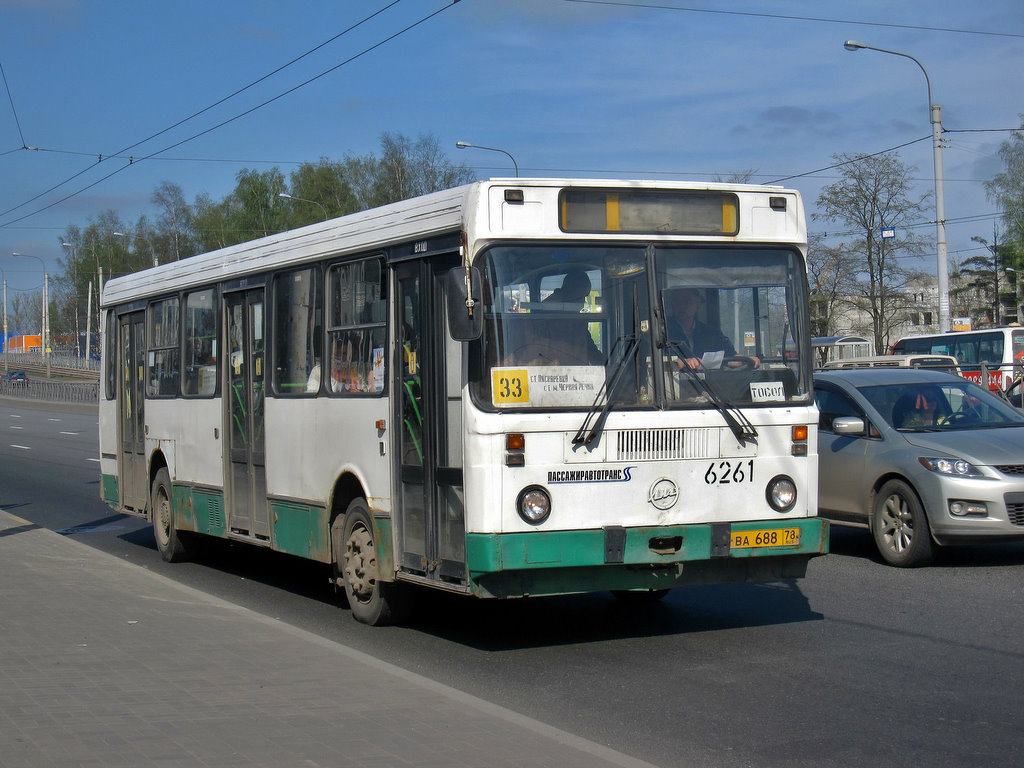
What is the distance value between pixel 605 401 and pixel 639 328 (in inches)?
20.1

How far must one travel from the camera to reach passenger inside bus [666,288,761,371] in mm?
7410

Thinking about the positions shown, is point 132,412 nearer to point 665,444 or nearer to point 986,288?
point 665,444

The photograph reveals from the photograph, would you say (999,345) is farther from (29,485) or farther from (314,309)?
(314,309)

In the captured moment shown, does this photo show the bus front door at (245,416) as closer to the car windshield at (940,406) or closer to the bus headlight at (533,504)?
the bus headlight at (533,504)

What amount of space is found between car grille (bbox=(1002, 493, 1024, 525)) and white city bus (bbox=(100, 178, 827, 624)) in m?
3.25

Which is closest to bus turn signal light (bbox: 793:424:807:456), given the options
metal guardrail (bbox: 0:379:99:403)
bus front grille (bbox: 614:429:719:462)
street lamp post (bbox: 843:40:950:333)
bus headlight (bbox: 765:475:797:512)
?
bus headlight (bbox: 765:475:797:512)

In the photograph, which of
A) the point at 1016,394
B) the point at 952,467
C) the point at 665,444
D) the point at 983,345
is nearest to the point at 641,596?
the point at 665,444

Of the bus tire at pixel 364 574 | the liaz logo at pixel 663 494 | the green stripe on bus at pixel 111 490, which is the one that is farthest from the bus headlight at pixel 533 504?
the green stripe on bus at pixel 111 490

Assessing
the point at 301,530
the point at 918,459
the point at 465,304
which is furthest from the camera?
the point at 918,459

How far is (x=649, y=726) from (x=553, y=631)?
8.39ft

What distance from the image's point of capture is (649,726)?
5949mm

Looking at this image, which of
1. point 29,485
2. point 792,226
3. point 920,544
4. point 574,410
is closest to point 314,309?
point 574,410

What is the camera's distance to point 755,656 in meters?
7.43

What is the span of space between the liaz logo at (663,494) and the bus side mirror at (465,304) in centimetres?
143
